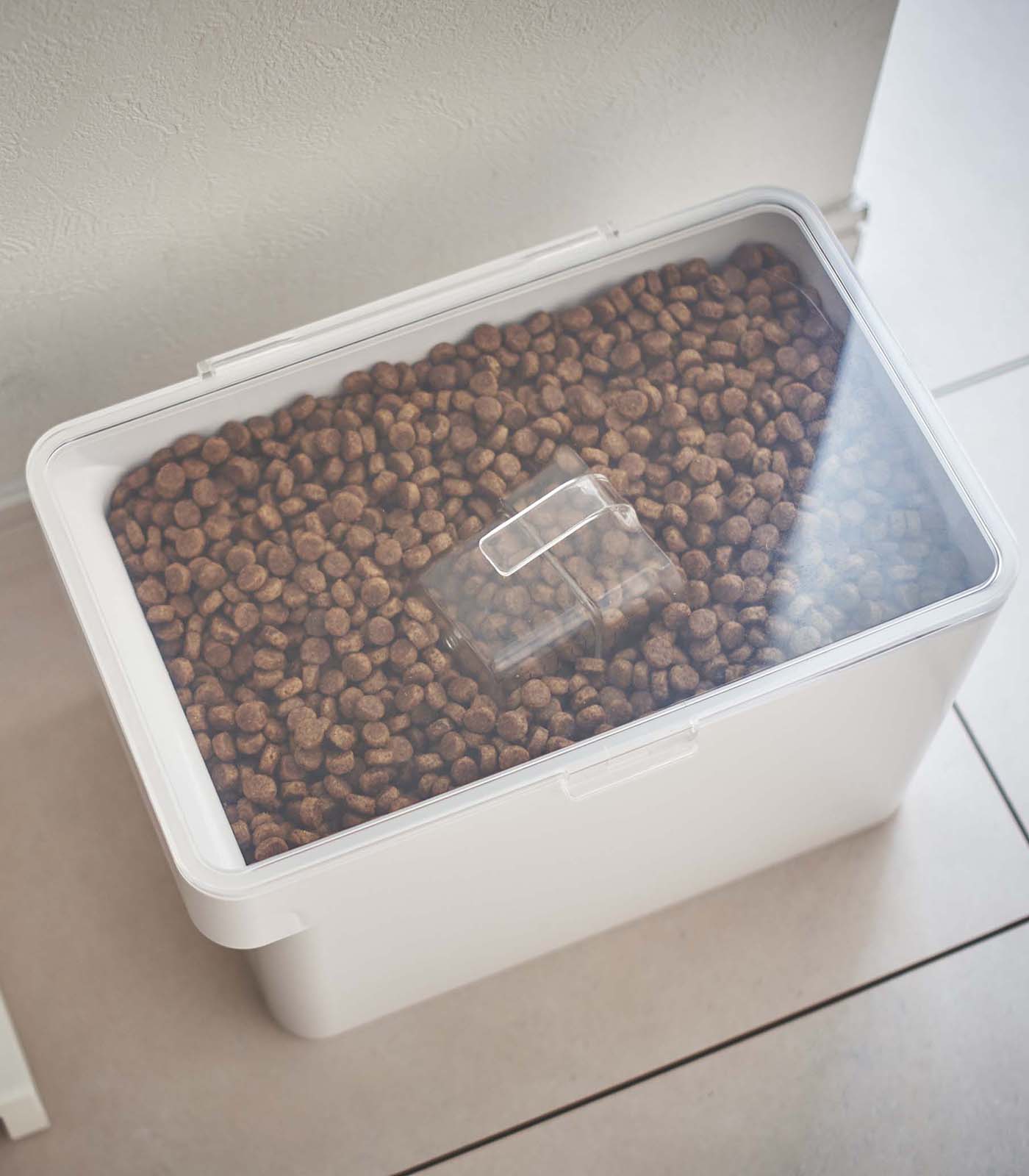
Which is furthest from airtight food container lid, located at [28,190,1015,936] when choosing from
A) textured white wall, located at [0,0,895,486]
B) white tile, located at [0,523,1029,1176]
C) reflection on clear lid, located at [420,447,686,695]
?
white tile, located at [0,523,1029,1176]

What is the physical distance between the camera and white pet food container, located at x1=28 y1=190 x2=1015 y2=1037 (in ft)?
2.89

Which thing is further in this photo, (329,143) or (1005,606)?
(1005,606)

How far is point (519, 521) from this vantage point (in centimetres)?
95

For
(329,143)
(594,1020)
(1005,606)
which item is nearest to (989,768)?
(1005,606)

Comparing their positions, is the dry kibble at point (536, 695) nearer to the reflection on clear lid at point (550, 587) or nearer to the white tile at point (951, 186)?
the reflection on clear lid at point (550, 587)

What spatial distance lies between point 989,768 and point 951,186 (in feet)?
2.24

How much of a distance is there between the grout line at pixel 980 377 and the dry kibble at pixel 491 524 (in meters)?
0.46

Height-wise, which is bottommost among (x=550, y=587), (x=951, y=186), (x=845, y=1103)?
(x=845, y=1103)

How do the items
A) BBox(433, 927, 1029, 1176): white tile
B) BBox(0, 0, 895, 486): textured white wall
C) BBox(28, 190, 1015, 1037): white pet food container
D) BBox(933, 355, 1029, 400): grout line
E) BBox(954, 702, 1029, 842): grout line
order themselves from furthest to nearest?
BBox(933, 355, 1029, 400): grout line < BBox(954, 702, 1029, 842): grout line < BBox(433, 927, 1029, 1176): white tile < BBox(0, 0, 895, 486): textured white wall < BBox(28, 190, 1015, 1037): white pet food container

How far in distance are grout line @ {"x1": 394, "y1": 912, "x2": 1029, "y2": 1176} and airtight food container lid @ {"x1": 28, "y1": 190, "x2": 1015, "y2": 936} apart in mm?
420

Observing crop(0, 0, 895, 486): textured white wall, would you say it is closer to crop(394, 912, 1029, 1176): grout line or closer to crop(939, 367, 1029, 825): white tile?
crop(939, 367, 1029, 825): white tile

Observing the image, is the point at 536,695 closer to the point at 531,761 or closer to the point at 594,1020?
the point at 531,761

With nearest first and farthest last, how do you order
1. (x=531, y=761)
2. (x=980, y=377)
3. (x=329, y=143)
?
(x=531, y=761)
(x=329, y=143)
(x=980, y=377)

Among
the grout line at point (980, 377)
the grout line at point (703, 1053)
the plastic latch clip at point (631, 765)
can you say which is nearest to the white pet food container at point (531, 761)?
the plastic latch clip at point (631, 765)
